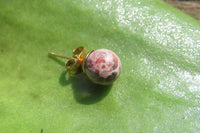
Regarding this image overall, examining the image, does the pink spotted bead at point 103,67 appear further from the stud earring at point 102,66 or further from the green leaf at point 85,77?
the green leaf at point 85,77

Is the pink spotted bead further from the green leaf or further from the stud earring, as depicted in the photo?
the green leaf

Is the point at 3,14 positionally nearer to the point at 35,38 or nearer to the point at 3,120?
the point at 35,38

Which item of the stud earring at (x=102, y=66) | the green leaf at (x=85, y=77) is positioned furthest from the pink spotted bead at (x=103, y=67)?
the green leaf at (x=85, y=77)

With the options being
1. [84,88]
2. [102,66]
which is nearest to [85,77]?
[84,88]

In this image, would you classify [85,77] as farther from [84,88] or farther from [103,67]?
[103,67]

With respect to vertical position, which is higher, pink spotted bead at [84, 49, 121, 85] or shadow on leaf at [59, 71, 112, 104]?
pink spotted bead at [84, 49, 121, 85]

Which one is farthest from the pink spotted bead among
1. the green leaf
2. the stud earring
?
the green leaf

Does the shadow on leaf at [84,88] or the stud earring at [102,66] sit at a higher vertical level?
the stud earring at [102,66]

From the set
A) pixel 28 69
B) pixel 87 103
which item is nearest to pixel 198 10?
pixel 87 103
